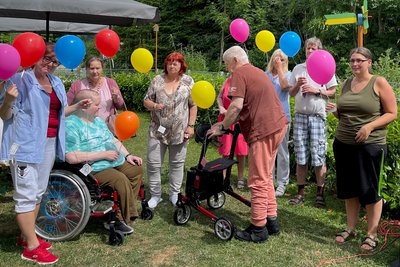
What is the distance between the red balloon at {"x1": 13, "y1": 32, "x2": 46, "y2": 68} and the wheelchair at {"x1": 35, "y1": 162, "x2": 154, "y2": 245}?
94 centimetres

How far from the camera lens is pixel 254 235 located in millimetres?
3512

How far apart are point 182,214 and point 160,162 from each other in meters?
0.64

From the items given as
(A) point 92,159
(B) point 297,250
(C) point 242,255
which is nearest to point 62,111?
(A) point 92,159

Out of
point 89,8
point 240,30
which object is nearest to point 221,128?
point 89,8

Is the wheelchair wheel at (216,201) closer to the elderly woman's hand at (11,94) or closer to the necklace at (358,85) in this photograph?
the necklace at (358,85)

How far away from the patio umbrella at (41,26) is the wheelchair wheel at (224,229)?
465cm

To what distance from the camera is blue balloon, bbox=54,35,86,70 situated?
11.1 feet

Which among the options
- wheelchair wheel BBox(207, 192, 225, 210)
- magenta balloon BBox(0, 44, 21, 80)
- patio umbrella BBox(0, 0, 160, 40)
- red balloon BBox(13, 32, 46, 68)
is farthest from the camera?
wheelchair wheel BBox(207, 192, 225, 210)

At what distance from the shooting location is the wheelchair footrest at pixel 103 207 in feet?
11.3

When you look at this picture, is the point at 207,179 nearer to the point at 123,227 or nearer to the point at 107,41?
the point at 123,227

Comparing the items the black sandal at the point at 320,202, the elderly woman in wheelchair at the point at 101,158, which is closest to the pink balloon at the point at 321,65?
the black sandal at the point at 320,202

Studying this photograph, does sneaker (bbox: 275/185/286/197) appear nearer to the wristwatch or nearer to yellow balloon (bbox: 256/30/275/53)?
the wristwatch

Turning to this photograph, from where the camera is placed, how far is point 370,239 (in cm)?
339

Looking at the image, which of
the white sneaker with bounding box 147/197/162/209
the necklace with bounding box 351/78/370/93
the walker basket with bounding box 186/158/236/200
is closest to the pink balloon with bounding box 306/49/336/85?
the necklace with bounding box 351/78/370/93
